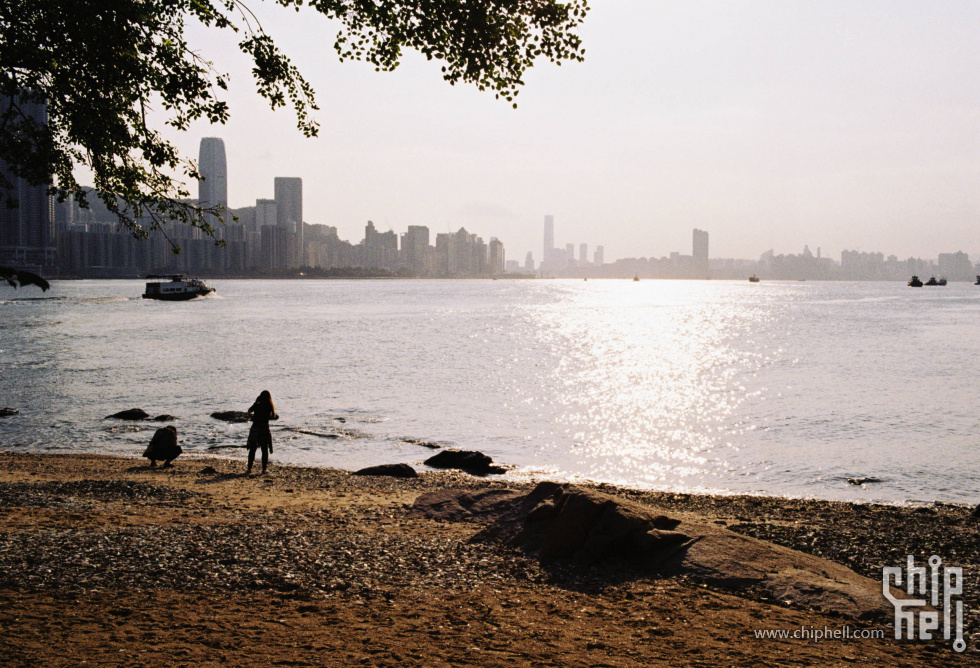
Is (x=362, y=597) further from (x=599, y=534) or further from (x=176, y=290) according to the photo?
(x=176, y=290)

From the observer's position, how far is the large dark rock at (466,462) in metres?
25.1

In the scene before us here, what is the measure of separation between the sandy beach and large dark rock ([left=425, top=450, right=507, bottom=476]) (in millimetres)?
9313

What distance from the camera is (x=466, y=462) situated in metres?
25.4

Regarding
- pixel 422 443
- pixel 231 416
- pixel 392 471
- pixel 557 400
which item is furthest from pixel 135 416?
pixel 557 400

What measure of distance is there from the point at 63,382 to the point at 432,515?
38.8 meters

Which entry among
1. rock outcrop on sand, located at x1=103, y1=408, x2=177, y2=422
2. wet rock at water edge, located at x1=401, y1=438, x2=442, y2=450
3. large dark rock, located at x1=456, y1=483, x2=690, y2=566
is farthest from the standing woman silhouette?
rock outcrop on sand, located at x1=103, y1=408, x2=177, y2=422

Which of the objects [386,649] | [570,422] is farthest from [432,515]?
[570,422]

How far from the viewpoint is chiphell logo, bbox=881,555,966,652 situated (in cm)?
932

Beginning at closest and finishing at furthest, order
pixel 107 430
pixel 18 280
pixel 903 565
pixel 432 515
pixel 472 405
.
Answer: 1. pixel 18 280
2. pixel 903 565
3. pixel 432 515
4. pixel 107 430
5. pixel 472 405

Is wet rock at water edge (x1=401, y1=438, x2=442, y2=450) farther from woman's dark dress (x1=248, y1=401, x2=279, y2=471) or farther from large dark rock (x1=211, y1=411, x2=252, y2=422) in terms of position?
large dark rock (x1=211, y1=411, x2=252, y2=422)

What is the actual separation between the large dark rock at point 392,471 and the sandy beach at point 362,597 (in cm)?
708

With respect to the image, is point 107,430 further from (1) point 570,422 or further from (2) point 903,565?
(2) point 903,565

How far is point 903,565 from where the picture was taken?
1230 cm

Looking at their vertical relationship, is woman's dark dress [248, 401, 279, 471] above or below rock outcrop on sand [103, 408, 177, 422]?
above
